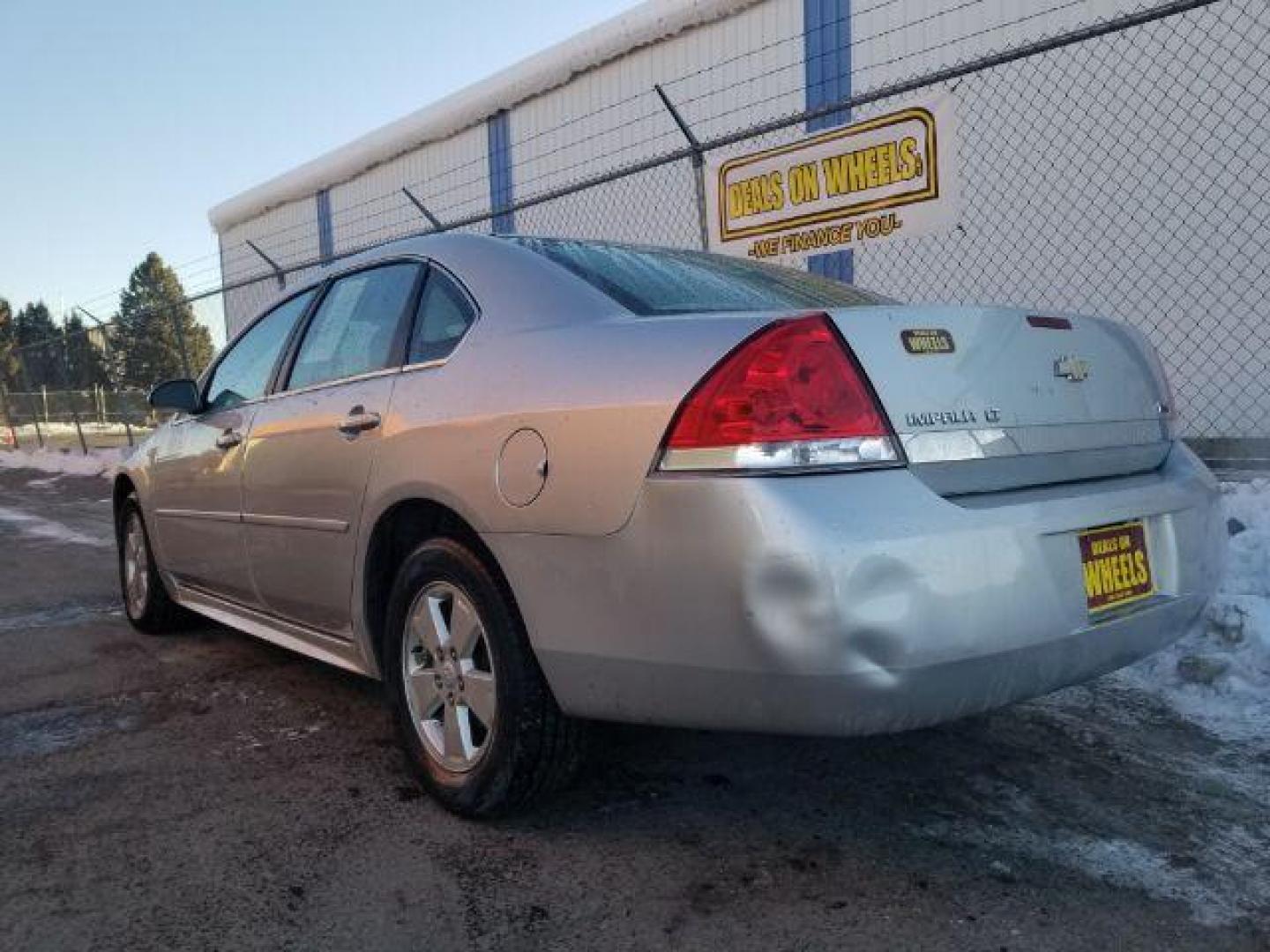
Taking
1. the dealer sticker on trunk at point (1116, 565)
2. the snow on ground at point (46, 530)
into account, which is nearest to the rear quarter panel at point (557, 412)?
the dealer sticker on trunk at point (1116, 565)

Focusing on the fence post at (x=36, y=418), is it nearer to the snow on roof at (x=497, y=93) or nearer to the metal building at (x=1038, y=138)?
the snow on roof at (x=497, y=93)

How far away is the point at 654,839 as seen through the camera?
8.27 feet

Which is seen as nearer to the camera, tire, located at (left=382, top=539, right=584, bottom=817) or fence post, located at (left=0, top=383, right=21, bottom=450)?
tire, located at (left=382, top=539, right=584, bottom=817)

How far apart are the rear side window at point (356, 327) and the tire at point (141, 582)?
1665 millimetres

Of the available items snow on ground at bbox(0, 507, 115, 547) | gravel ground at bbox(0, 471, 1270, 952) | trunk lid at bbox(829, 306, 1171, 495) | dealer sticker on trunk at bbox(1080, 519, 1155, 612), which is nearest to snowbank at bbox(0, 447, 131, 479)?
snow on ground at bbox(0, 507, 115, 547)

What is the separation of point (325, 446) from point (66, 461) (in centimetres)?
1552

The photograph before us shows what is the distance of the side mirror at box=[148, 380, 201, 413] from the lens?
4.20 meters

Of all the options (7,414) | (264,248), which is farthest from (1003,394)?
(7,414)

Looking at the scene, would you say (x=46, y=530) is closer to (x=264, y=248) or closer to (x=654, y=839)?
(x=654, y=839)

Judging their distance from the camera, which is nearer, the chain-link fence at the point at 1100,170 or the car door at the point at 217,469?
the car door at the point at 217,469

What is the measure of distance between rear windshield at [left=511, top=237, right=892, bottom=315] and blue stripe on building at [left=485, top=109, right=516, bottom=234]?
411 inches

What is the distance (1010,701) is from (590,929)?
1004 mm

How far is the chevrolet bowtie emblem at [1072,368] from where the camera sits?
2498 millimetres

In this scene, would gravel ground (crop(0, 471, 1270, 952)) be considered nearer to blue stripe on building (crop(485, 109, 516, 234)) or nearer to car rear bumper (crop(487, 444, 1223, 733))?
car rear bumper (crop(487, 444, 1223, 733))
